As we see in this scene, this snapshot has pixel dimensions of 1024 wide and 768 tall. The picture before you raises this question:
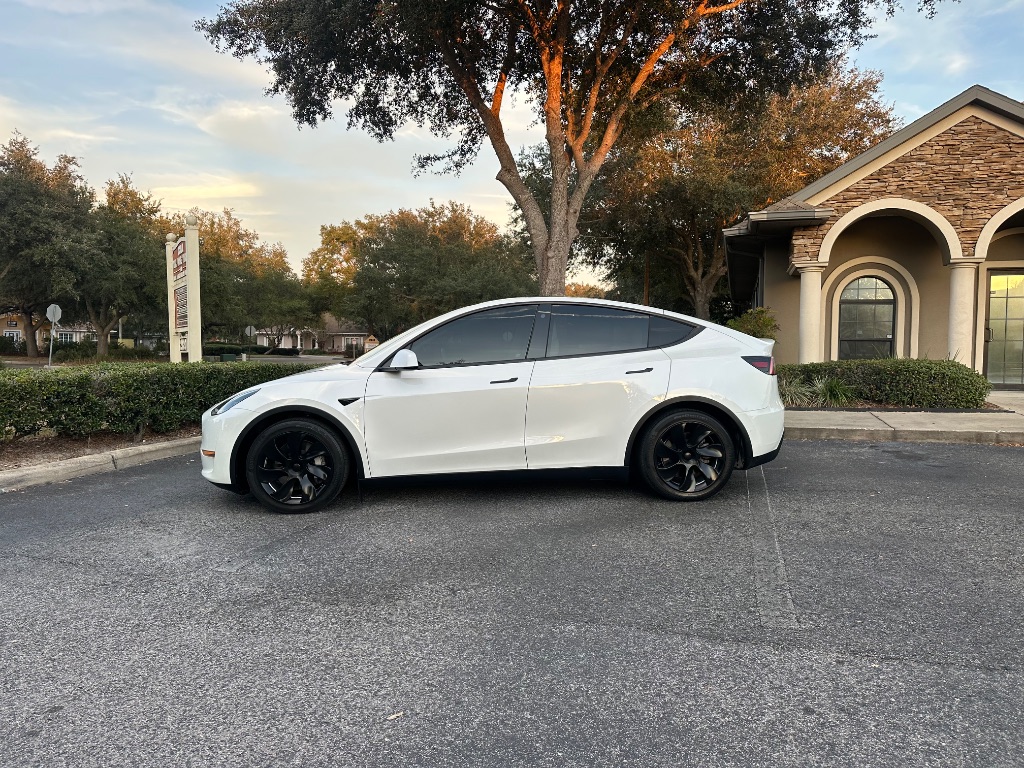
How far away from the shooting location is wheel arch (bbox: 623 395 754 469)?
511cm

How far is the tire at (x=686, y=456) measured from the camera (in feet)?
16.9

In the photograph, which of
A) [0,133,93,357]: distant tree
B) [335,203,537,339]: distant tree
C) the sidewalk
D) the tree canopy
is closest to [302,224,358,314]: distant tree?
[335,203,537,339]: distant tree

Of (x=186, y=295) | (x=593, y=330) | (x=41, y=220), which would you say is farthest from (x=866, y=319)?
(x=41, y=220)

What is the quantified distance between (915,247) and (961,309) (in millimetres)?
2297

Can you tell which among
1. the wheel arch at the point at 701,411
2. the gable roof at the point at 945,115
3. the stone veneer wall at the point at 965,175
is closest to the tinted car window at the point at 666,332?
the wheel arch at the point at 701,411

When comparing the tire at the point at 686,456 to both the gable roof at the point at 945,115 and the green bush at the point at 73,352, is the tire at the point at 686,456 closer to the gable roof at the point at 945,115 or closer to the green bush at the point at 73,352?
the gable roof at the point at 945,115

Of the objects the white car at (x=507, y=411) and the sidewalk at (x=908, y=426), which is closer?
the white car at (x=507, y=411)

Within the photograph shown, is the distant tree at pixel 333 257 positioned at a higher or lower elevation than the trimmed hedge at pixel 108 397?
higher

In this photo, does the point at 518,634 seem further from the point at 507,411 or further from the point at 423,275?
the point at 423,275

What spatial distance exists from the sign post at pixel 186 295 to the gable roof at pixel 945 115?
431 inches

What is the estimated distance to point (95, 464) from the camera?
6707 millimetres

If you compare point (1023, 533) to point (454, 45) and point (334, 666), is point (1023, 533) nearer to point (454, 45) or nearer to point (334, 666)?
point (334, 666)

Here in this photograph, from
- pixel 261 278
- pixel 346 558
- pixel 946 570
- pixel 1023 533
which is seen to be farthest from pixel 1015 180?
pixel 261 278

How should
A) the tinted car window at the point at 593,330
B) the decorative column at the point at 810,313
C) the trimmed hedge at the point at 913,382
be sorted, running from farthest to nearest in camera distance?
the decorative column at the point at 810,313, the trimmed hedge at the point at 913,382, the tinted car window at the point at 593,330
